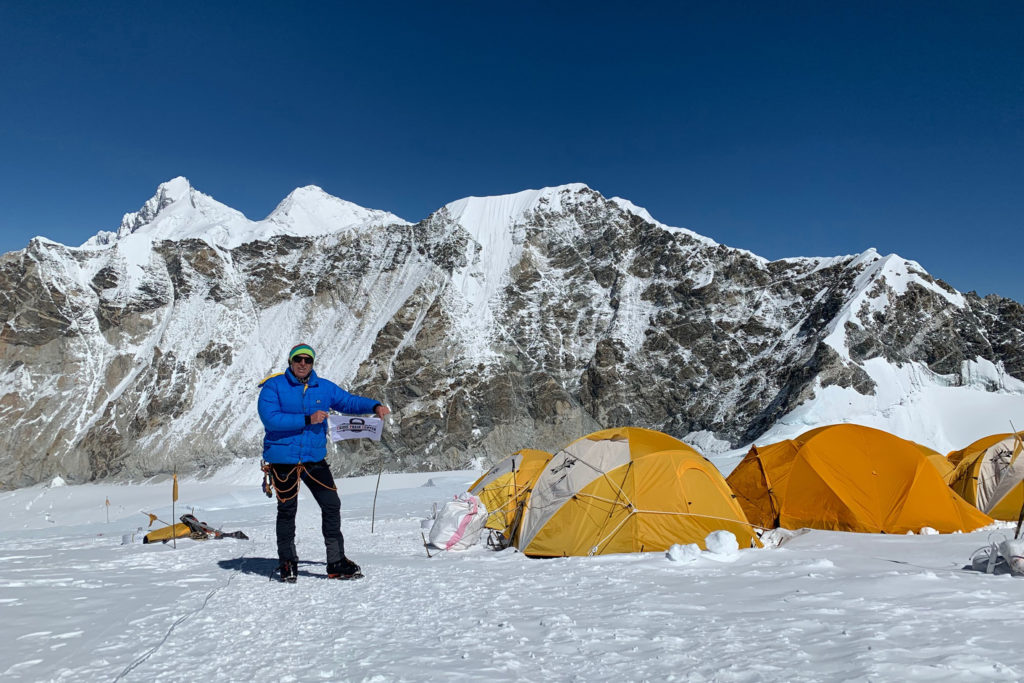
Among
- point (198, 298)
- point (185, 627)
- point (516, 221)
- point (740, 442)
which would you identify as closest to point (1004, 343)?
point (740, 442)

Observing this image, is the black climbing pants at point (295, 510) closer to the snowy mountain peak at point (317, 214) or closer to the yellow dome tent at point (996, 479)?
the yellow dome tent at point (996, 479)

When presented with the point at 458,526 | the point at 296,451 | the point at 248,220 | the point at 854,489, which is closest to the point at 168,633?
the point at 296,451

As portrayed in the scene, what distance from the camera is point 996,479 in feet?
39.4

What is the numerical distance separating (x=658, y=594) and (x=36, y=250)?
80.7 meters

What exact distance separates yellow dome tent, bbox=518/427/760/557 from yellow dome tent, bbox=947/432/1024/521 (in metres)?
6.86

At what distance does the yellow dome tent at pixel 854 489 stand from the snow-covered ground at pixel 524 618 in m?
1.73

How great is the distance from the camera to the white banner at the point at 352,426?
24.6ft

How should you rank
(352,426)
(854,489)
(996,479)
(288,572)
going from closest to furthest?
(288,572) < (352,426) < (854,489) < (996,479)

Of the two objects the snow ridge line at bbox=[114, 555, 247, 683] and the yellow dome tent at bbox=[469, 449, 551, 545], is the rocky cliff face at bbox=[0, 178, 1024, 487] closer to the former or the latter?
the yellow dome tent at bbox=[469, 449, 551, 545]

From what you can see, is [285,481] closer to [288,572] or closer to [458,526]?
[288,572]

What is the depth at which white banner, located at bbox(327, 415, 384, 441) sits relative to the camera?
7484mm

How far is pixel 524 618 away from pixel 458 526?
5231 millimetres

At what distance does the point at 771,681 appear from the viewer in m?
3.25

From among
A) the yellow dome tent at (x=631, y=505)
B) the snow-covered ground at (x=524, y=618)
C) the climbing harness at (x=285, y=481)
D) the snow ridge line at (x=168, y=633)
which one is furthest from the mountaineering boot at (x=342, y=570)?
the yellow dome tent at (x=631, y=505)
